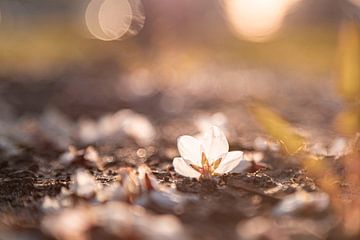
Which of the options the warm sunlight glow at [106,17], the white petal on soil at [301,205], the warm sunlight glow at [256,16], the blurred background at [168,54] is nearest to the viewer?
the white petal on soil at [301,205]

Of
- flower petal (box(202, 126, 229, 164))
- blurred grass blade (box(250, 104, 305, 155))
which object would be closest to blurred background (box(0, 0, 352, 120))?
blurred grass blade (box(250, 104, 305, 155))

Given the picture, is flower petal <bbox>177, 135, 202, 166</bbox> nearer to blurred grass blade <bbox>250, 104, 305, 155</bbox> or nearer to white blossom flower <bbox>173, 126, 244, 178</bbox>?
white blossom flower <bbox>173, 126, 244, 178</bbox>

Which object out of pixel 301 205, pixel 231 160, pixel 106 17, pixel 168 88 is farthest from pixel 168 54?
pixel 106 17

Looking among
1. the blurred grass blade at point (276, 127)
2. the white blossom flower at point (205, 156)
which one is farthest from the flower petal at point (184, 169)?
the blurred grass blade at point (276, 127)

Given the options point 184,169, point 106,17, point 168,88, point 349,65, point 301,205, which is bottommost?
point 301,205

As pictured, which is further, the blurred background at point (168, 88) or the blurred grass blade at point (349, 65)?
the blurred background at point (168, 88)

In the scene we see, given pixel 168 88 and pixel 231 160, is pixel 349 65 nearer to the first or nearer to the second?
pixel 231 160

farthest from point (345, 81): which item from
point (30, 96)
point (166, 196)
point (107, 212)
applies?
point (30, 96)

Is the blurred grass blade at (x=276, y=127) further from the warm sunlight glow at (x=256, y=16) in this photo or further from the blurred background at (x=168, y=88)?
the warm sunlight glow at (x=256, y=16)
